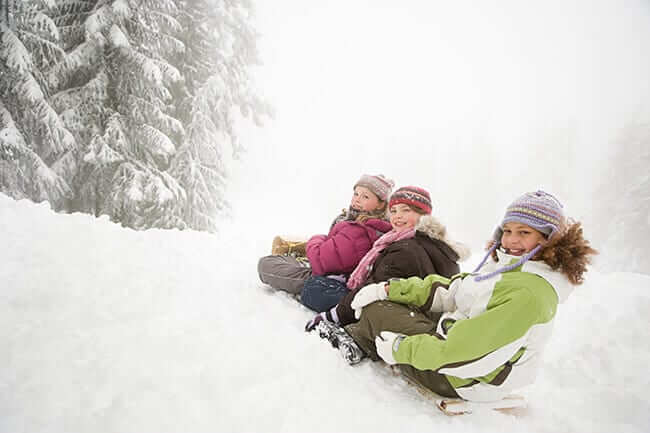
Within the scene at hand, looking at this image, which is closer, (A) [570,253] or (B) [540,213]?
(A) [570,253]

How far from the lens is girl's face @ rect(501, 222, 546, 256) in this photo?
1.95 metres

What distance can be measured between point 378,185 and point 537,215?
175 centimetres

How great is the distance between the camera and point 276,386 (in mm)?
1704

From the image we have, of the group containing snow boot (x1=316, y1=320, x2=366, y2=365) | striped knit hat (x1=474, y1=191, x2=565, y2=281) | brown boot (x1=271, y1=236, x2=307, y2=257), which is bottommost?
brown boot (x1=271, y1=236, x2=307, y2=257)

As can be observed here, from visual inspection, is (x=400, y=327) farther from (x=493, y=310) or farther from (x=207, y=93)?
(x=207, y=93)

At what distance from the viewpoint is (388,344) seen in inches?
77.7

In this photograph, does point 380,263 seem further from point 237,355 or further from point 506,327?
point 237,355

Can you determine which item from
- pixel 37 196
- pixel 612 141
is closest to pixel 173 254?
pixel 37 196

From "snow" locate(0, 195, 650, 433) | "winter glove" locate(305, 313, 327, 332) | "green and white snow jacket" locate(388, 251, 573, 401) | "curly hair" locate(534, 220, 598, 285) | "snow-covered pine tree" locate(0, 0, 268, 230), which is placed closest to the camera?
"snow" locate(0, 195, 650, 433)

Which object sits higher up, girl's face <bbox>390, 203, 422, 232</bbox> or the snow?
girl's face <bbox>390, 203, 422, 232</bbox>

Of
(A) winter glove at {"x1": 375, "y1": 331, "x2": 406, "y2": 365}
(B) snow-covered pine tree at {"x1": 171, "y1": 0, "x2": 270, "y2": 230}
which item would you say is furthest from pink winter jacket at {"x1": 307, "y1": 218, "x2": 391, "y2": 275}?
(B) snow-covered pine tree at {"x1": 171, "y1": 0, "x2": 270, "y2": 230}

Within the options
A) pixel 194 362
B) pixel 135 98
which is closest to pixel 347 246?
pixel 194 362

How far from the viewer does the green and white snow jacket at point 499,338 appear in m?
1.59

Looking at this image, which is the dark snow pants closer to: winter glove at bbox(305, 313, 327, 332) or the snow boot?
the snow boot
